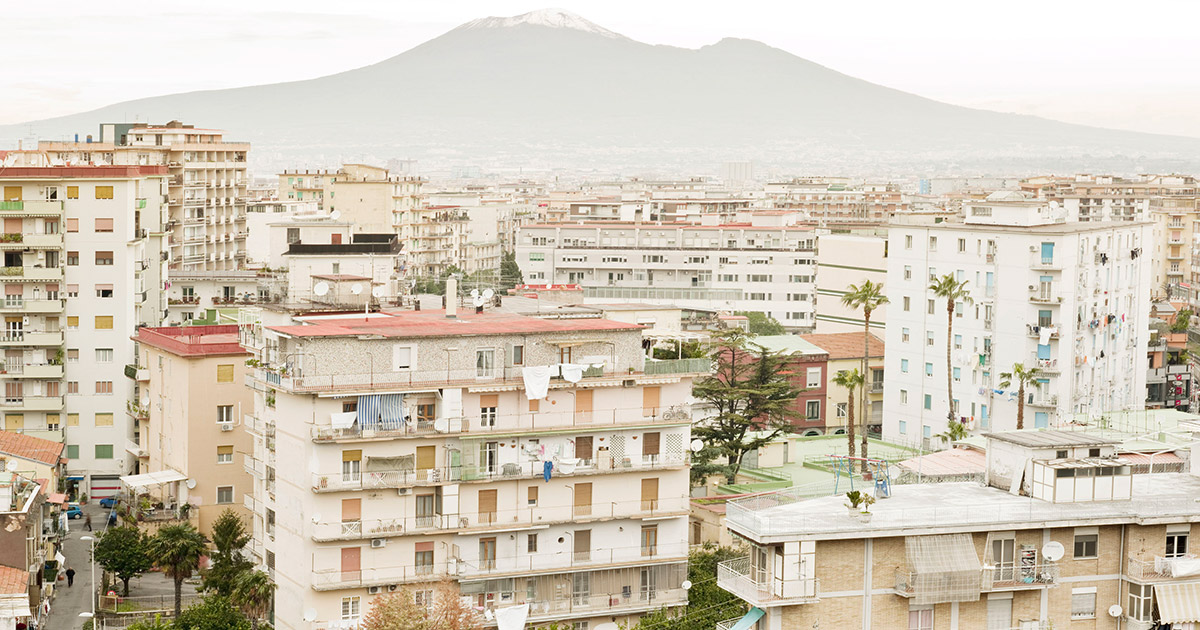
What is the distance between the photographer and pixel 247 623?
39.0 m

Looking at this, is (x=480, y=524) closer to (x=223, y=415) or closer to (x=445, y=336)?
(x=445, y=336)

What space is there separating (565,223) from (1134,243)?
56.1 m

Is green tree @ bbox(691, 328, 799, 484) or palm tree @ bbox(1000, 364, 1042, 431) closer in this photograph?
green tree @ bbox(691, 328, 799, 484)

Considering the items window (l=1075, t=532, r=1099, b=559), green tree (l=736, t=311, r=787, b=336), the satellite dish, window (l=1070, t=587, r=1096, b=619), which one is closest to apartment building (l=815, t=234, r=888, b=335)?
green tree (l=736, t=311, r=787, b=336)

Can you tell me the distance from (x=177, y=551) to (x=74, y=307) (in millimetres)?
21886

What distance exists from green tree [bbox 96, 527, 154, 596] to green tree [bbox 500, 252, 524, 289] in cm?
6467

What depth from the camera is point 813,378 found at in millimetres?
71500

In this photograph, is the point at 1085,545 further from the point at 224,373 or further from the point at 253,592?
the point at 224,373

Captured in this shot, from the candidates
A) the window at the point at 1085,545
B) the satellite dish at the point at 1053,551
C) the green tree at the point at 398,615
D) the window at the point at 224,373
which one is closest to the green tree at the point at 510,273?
the window at the point at 224,373

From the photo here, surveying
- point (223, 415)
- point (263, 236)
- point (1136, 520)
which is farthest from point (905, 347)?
point (263, 236)

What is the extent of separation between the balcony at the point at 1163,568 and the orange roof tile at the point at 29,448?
31.8 metres

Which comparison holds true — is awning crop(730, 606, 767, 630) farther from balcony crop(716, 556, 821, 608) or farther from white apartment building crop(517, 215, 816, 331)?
white apartment building crop(517, 215, 816, 331)

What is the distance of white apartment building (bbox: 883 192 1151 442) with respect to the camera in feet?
202

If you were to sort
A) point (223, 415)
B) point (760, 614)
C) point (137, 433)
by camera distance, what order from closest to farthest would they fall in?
point (760, 614) → point (223, 415) → point (137, 433)
